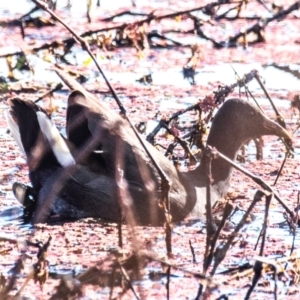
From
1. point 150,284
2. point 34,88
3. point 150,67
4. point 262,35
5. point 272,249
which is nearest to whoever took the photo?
point 150,284

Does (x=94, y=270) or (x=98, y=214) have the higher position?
(x=94, y=270)

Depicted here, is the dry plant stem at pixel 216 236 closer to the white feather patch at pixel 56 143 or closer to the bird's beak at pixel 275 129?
the white feather patch at pixel 56 143

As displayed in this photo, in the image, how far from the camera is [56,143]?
612cm

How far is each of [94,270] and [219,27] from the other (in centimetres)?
792

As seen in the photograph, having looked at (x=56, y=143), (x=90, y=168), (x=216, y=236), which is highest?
(x=216, y=236)

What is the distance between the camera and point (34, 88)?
29.4 ft

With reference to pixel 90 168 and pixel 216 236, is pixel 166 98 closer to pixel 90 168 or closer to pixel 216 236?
pixel 90 168

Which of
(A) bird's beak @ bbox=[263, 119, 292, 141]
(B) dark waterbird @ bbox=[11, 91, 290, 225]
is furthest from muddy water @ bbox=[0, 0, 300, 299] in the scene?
(A) bird's beak @ bbox=[263, 119, 292, 141]

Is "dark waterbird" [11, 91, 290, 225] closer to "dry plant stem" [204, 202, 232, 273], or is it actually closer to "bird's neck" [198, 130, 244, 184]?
"bird's neck" [198, 130, 244, 184]

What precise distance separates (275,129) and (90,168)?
1356 mm

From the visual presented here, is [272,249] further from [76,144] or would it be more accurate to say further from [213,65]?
[213,65]

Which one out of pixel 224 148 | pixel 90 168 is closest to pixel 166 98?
pixel 224 148

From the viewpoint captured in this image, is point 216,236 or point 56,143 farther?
point 56,143

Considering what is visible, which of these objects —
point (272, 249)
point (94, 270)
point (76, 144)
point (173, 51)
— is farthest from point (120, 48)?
point (94, 270)
